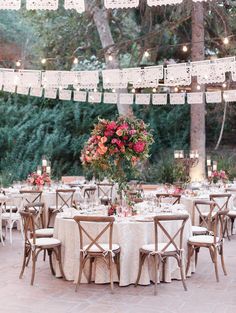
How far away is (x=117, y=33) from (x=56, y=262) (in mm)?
12586

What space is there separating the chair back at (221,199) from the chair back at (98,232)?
327cm

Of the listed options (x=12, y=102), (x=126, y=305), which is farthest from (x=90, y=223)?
(x=12, y=102)

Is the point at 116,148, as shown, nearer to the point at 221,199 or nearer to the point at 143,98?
the point at 221,199

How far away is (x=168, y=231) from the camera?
6.58 meters

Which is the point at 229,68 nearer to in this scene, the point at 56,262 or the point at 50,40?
the point at 56,262

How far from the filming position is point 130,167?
6887 millimetres

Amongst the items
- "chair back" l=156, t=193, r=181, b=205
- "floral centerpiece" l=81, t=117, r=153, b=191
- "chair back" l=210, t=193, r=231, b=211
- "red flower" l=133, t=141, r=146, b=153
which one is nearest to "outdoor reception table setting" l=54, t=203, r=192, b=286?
"floral centerpiece" l=81, t=117, r=153, b=191

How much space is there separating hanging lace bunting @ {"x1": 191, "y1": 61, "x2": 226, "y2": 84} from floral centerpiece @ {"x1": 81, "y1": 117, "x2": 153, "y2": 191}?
408 cm

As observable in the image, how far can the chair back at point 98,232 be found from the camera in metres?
6.06

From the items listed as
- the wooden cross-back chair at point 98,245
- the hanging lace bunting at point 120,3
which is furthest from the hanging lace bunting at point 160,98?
the wooden cross-back chair at point 98,245

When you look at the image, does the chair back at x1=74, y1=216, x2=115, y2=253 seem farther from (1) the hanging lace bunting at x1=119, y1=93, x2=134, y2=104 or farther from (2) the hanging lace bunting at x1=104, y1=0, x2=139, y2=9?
(1) the hanging lace bunting at x1=119, y1=93, x2=134, y2=104

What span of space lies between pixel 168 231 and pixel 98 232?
88 cm

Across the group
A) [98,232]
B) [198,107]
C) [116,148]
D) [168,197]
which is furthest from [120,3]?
[198,107]

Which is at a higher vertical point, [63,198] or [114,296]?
[63,198]
